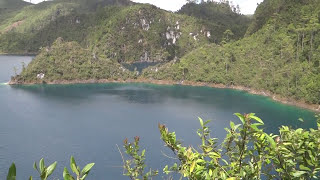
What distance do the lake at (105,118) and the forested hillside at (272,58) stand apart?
18.7 ft

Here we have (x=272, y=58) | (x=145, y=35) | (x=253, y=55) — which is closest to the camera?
(x=272, y=58)

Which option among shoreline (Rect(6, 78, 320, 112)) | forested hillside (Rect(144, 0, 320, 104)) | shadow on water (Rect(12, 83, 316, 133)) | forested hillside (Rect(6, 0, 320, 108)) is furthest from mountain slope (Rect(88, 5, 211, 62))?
shadow on water (Rect(12, 83, 316, 133))

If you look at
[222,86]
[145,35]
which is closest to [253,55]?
[222,86]

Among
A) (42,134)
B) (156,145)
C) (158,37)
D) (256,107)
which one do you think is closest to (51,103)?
(42,134)

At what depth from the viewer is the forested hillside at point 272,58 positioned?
7650cm

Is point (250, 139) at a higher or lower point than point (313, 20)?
lower

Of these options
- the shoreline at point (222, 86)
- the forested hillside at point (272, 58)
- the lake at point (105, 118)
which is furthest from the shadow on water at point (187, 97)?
the forested hillside at point (272, 58)

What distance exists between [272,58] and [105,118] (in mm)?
52641

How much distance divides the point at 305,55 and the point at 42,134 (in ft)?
222

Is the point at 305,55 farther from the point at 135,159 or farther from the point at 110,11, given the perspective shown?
the point at 110,11

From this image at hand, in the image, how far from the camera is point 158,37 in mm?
187250

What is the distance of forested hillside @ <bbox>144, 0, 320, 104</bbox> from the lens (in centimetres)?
7650

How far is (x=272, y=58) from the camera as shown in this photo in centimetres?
8969

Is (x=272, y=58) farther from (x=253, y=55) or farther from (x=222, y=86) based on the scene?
(x=222, y=86)
